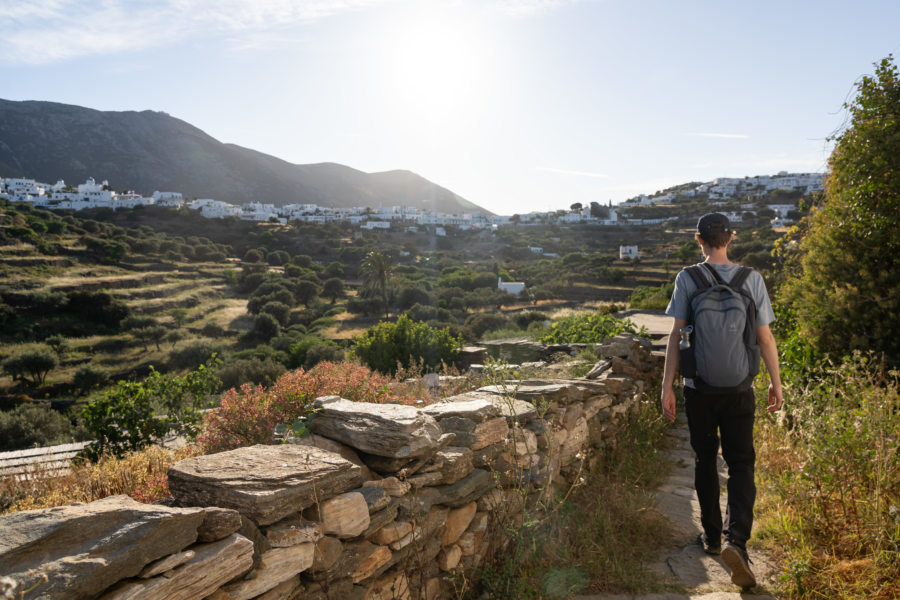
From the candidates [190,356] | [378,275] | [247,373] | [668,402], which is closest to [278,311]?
[378,275]

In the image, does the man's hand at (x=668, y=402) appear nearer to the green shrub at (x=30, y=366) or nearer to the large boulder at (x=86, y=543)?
the large boulder at (x=86, y=543)

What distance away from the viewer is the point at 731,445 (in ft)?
8.64

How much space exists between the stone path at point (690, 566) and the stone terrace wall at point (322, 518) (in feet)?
2.48

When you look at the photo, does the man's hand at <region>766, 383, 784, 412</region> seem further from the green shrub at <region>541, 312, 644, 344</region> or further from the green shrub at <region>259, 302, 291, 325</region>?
the green shrub at <region>259, 302, 291, 325</region>

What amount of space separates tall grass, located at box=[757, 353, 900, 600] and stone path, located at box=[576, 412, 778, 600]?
0.13 m

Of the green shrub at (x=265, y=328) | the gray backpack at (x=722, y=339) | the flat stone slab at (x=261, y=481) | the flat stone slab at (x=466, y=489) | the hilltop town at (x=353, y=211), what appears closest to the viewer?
the flat stone slab at (x=261, y=481)

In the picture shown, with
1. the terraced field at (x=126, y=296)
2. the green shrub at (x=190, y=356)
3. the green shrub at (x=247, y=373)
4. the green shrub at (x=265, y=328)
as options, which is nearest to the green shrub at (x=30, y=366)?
the terraced field at (x=126, y=296)

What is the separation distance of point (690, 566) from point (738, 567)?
0.40m

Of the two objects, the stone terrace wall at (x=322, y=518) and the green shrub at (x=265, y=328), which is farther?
the green shrub at (x=265, y=328)

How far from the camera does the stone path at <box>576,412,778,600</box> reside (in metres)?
2.47

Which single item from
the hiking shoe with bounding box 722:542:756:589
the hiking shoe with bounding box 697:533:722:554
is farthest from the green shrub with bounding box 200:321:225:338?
the hiking shoe with bounding box 722:542:756:589

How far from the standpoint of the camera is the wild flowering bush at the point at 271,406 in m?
2.86

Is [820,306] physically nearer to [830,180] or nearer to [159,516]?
[830,180]

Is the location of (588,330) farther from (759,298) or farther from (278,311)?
(278,311)
